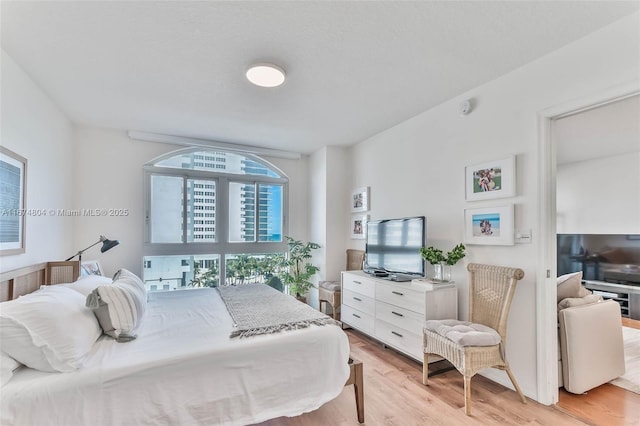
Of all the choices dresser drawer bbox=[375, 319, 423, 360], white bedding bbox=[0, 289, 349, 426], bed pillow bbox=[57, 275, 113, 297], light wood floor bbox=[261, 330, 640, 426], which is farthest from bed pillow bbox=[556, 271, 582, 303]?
bed pillow bbox=[57, 275, 113, 297]

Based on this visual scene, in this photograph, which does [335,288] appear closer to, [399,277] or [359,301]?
[359,301]

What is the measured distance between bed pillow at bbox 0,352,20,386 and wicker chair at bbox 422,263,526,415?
2569 millimetres

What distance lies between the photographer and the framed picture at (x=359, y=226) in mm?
4352

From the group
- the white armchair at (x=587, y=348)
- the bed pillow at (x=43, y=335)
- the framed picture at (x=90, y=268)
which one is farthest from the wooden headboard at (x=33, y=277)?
the white armchair at (x=587, y=348)

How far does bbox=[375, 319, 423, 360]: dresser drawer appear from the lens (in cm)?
279

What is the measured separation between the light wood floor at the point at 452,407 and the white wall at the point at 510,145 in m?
0.22

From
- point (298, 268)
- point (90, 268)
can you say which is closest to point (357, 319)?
point (298, 268)

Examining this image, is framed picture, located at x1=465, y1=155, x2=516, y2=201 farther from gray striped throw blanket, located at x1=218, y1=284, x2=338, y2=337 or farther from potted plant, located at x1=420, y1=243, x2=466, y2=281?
gray striped throw blanket, located at x1=218, y1=284, x2=338, y2=337

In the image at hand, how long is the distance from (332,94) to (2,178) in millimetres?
2593

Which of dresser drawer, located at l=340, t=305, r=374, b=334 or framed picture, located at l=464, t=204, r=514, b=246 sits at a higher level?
framed picture, located at l=464, t=204, r=514, b=246

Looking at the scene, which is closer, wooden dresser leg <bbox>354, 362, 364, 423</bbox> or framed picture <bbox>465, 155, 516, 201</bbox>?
wooden dresser leg <bbox>354, 362, 364, 423</bbox>

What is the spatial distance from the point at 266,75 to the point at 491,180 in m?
2.06

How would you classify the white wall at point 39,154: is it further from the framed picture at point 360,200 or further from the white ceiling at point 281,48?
the framed picture at point 360,200

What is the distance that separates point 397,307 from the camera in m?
3.06
